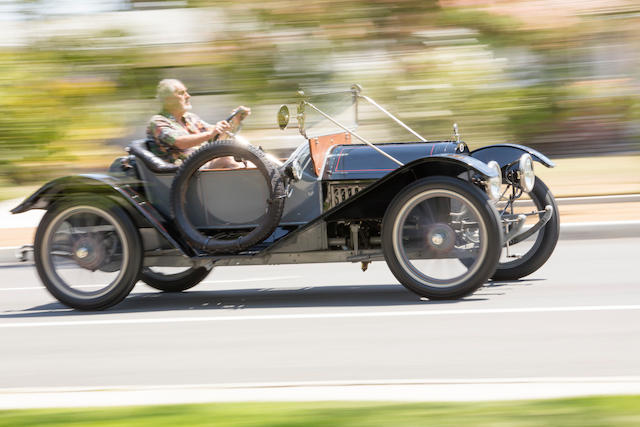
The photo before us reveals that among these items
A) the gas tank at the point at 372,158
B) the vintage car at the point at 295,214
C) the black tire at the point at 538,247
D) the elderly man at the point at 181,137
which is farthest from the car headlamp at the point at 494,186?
the elderly man at the point at 181,137

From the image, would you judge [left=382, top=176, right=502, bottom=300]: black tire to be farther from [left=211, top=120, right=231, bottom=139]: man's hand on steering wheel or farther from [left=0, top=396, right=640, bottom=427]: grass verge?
[left=0, top=396, right=640, bottom=427]: grass verge

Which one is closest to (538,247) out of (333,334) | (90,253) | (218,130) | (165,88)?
(333,334)

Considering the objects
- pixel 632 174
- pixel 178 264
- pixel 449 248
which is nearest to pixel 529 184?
pixel 449 248

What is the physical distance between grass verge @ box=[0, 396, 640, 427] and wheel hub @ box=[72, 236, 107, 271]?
2.89 meters

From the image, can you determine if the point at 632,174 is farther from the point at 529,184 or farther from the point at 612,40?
the point at 529,184

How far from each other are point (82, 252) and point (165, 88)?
3.16 metres

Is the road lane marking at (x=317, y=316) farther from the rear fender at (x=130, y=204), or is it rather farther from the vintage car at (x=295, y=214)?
the rear fender at (x=130, y=204)

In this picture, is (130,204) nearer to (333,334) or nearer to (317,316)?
(317,316)

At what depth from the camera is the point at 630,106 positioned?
12836mm

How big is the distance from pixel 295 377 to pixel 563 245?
5563mm

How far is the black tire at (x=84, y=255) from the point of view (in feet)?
21.1

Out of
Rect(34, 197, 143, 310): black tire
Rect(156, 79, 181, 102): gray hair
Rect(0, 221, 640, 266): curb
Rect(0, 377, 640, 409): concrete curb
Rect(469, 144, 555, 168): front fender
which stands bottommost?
Rect(0, 377, 640, 409): concrete curb

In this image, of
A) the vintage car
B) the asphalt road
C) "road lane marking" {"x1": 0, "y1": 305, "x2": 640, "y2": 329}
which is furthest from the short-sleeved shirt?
"road lane marking" {"x1": 0, "y1": 305, "x2": 640, "y2": 329}

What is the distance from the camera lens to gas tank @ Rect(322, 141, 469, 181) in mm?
6500
